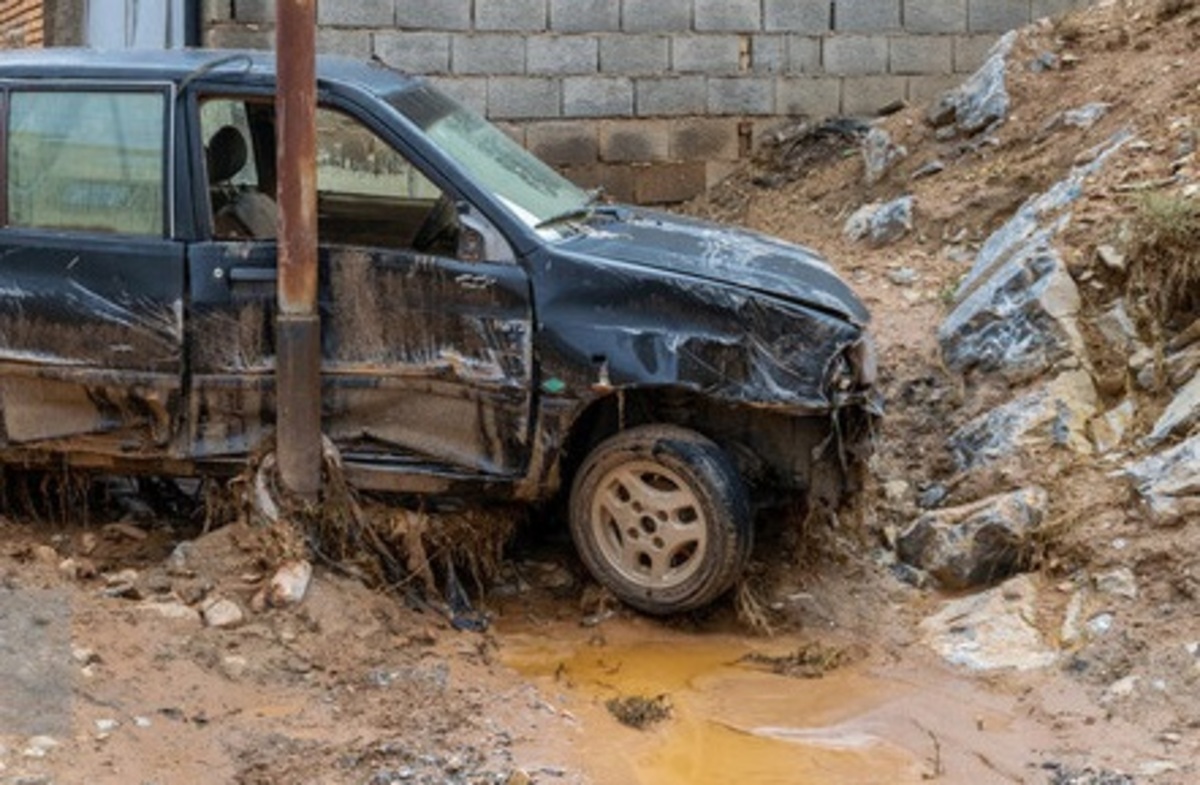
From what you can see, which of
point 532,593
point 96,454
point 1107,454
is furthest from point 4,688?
point 1107,454

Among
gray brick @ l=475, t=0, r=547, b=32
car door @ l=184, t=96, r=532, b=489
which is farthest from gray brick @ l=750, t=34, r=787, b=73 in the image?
car door @ l=184, t=96, r=532, b=489

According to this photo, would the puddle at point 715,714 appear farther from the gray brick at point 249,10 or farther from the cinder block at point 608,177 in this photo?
the cinder block at point 608,177

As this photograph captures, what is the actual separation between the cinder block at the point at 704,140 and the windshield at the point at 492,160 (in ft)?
15.9

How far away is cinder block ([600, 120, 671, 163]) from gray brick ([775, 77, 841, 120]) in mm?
947

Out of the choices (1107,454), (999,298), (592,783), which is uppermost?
(999,298)

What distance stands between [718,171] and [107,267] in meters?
6.43

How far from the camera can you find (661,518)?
6.30m

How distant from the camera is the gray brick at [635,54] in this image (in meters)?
11.6

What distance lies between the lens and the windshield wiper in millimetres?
6555

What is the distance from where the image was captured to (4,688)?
17.2 feet

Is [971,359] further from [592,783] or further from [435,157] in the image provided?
[592,783]

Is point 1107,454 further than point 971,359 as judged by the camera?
No

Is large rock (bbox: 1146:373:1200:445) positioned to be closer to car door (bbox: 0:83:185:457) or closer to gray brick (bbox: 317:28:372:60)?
car door (bbox: 0:83:185:457)

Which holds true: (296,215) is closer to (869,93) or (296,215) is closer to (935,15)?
(869,93)
